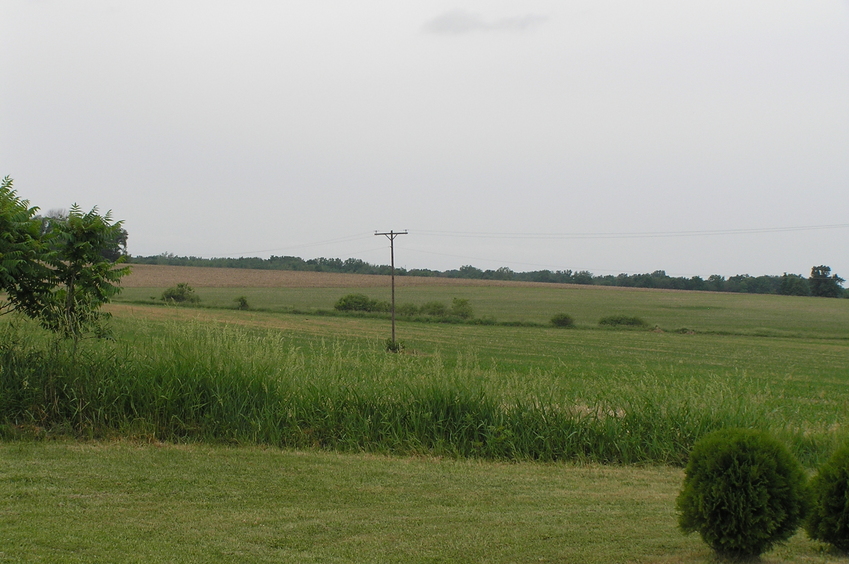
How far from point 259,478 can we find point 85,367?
135 inches

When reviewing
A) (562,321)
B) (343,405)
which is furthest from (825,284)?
(343,405)

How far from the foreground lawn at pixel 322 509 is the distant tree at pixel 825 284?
10618cm

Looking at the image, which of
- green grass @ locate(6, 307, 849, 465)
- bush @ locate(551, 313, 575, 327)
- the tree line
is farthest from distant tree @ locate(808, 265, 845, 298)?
green grass @ locate(6, 307, 849, 465)

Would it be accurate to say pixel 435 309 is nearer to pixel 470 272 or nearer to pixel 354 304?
pixel 354 304

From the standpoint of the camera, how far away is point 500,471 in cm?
689

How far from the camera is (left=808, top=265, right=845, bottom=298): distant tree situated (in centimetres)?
9669

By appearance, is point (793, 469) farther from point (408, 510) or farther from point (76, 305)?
point (76, 305)

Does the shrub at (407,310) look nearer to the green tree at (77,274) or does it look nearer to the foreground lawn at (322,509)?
the green tree at (77,274)

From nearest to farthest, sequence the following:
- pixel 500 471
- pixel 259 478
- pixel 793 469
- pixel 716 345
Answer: pixel 793 469 < pixel 259 478 < pixel 500 471 < pixel 716 345

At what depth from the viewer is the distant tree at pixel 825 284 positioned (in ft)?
317

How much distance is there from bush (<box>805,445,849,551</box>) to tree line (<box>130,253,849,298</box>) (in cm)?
10314

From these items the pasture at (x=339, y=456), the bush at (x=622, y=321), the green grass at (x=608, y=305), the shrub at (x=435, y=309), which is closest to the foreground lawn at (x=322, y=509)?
the pasture at (x=339, y=456)

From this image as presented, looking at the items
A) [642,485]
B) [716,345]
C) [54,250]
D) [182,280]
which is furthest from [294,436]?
[182,280]

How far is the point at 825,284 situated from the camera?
3844 inches
